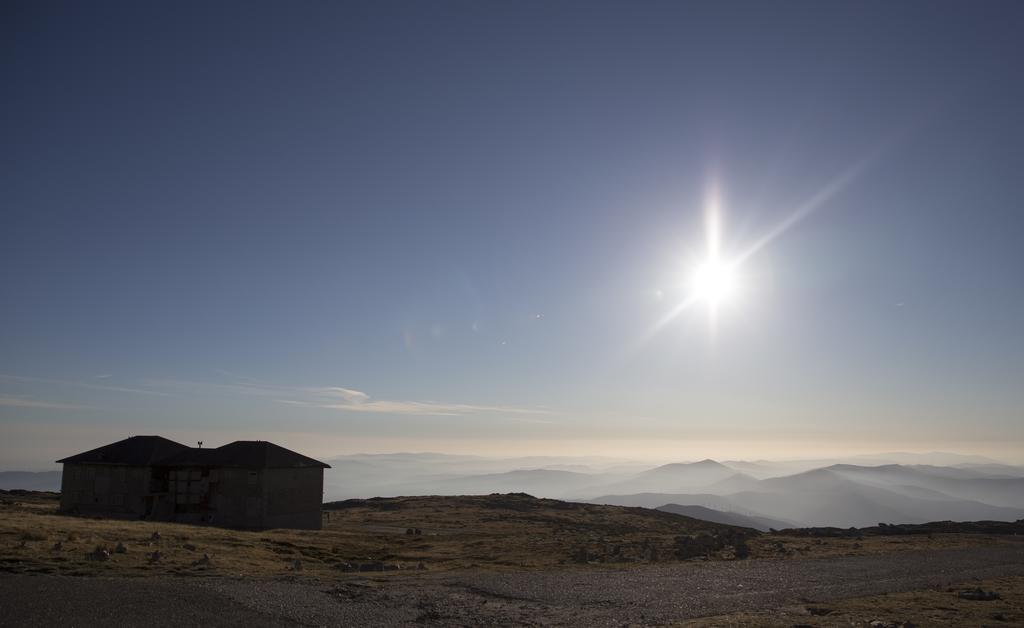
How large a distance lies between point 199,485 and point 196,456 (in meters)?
2.50

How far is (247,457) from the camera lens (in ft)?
156

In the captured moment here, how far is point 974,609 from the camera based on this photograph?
1862 centimetres

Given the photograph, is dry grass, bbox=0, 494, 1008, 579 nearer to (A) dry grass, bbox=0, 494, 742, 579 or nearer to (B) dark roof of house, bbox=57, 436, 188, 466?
(A) dry grass, bbox=0, 494, 742, 579

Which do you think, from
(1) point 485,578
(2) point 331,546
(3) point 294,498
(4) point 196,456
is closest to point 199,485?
(4) point 196,456

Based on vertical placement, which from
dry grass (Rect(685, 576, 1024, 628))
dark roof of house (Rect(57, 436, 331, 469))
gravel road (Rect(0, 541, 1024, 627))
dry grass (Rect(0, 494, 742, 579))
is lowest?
dry grass (Rect(0, 494, 742, 579))

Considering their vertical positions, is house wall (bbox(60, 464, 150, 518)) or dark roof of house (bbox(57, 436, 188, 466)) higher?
dark roof of house (bbox(57, 436, 188, 466))

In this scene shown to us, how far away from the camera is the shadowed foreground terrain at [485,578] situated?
17312 millimetres

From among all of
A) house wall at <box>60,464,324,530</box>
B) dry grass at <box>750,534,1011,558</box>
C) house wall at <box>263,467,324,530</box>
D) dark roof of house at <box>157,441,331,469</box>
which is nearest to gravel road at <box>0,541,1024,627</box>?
dry grass at <box>750,534,1011,558</box>

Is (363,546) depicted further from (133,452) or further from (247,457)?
(133,452)

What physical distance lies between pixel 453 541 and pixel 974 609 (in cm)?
3340

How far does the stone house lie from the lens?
46.1m

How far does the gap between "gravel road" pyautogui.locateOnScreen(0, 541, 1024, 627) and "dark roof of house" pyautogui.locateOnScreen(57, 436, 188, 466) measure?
105 ft

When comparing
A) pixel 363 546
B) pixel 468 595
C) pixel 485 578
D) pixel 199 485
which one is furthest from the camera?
pixel 199 485

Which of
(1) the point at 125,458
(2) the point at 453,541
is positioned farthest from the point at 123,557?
(1) the point at 125,458
